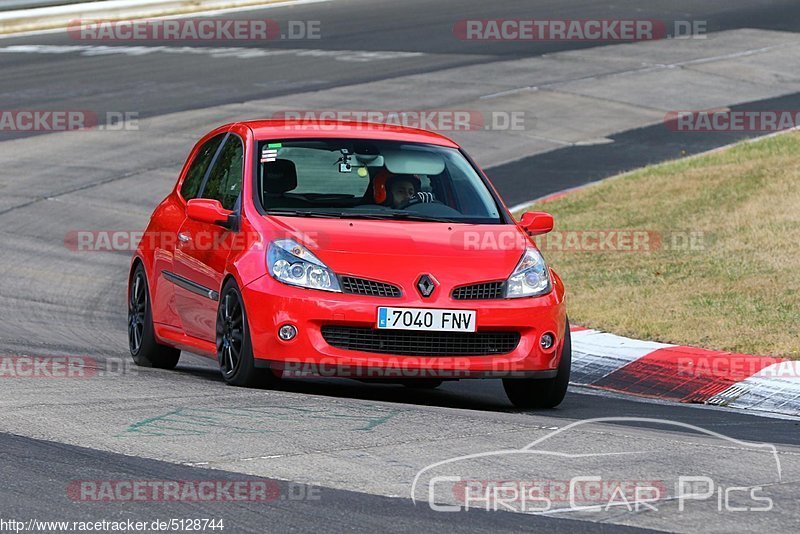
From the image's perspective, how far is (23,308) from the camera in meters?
12.6

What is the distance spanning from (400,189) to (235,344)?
4.66 feet

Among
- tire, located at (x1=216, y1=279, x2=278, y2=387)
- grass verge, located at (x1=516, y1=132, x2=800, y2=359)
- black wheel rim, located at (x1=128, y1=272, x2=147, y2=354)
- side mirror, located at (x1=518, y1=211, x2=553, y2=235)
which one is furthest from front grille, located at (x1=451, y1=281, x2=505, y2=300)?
black wheel rim, located at (x1=128, y1=272, x2=147, y2=354)

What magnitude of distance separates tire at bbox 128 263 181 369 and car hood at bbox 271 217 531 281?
169 centimetres

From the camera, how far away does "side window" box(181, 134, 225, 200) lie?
10227 millimetres

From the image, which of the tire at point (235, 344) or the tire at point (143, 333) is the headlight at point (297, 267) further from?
the tire at point (143, 333)

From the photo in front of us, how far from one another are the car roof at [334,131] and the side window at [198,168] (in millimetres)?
386

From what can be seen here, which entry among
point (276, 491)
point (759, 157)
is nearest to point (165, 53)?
point (759, 157)

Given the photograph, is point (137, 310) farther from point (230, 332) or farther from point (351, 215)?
point (351, 215)

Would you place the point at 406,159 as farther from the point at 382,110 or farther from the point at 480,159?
the point at 382,110

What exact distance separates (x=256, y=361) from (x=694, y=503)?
3.18 m

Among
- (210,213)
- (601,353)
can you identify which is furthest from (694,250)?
(210,213)

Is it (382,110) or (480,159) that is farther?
(382,110)

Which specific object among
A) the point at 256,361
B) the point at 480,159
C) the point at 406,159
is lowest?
the point at 480,159

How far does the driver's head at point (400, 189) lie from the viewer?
368 inches
